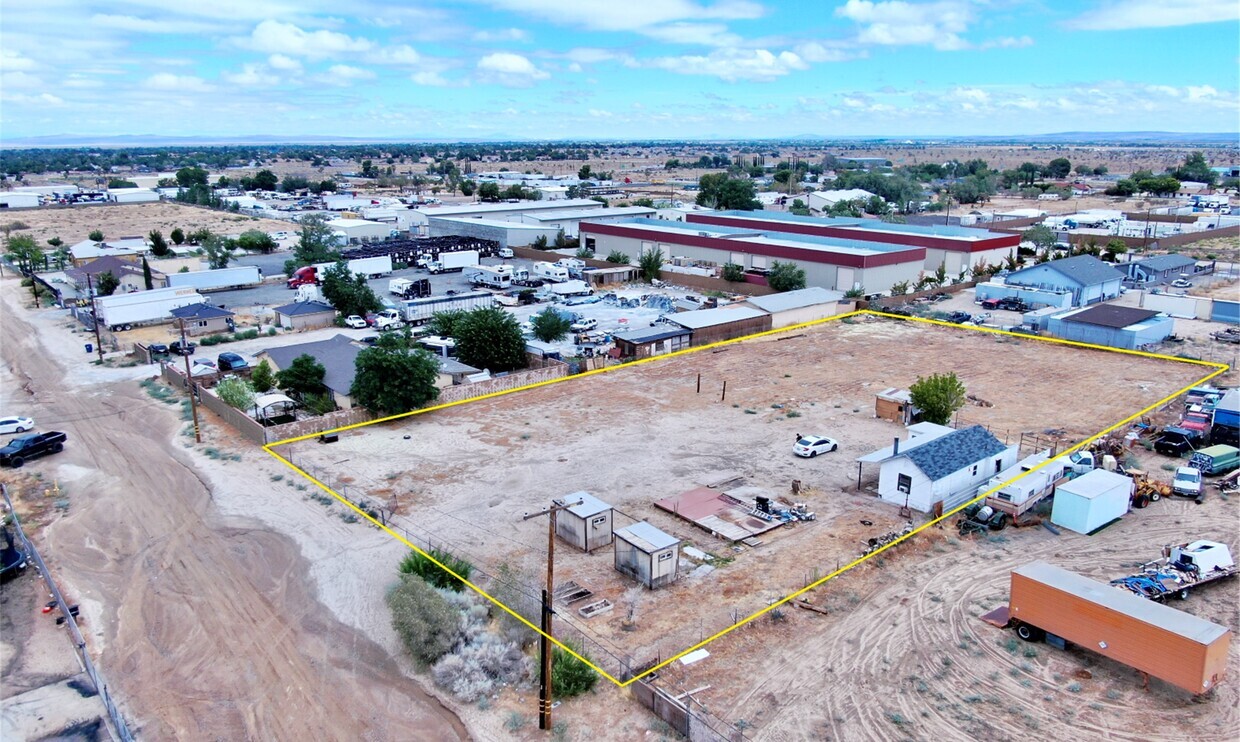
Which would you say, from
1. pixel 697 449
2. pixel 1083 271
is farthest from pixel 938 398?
pixel 1083 271

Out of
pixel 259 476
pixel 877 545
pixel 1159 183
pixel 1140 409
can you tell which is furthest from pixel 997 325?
pixel 1159 183

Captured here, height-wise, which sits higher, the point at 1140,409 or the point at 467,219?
the point at 467,219

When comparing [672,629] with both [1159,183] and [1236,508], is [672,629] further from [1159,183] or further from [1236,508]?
[1159,183]

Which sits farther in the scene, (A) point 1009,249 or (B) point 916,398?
(A) point 1009,249

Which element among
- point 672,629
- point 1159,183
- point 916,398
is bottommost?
point 672,629

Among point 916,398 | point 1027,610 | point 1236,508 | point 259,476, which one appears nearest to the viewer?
point 1027,610

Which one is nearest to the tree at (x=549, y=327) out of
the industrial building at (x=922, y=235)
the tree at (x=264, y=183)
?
the industrial building at (x=922, y=235)
